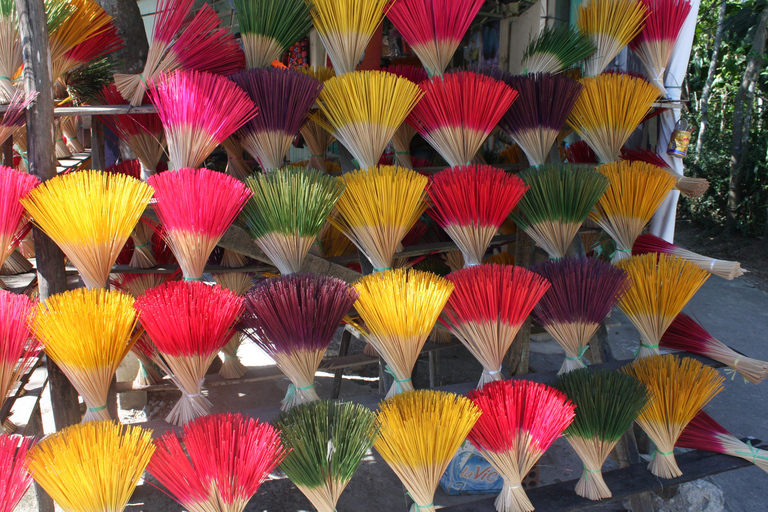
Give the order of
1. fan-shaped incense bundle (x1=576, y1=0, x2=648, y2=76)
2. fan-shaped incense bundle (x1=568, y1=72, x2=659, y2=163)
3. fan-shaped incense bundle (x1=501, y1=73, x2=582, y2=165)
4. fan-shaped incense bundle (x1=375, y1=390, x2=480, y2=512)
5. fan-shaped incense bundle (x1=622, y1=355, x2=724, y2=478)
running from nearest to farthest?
fan-shaped incense bundle (x1=375, y1=390, x2=480, y2=512), fan-shaped incense bundle (x1=622, y1=355, x2=724, y2=478), fan-shaped incense bundle (x1=501, y1=73, x2=582, y2=165), fan-shaped incense bundle (x1=568, y1=72, x2=659, y2=163), fan-shaped incense bundle (x1=576, y1=0, x2=648, y2=76)

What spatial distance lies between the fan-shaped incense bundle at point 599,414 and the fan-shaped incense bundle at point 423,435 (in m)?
0.29

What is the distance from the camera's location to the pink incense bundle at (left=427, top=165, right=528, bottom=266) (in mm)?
1406

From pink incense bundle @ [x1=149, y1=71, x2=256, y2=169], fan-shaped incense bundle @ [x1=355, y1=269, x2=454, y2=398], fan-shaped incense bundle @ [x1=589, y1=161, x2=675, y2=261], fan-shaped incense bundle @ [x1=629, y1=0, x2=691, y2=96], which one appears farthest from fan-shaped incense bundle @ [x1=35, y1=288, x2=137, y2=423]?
fan-shaped incense bundle @ [x1=629, y1=0, x2=691, y2=96]

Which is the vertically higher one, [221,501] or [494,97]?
[494,97]

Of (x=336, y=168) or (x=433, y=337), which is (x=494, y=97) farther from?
(x=433, y=337)

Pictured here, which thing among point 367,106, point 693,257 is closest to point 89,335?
point 367,106

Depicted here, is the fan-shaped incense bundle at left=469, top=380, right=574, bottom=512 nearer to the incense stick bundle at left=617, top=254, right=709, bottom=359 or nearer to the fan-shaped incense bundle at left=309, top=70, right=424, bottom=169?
the incense stick bundle at left=617, top=254, right=709, bottom=359

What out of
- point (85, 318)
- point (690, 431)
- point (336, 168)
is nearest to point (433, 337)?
point (336, 168)

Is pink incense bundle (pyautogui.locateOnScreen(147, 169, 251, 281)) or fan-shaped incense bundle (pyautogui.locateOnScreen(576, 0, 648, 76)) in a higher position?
fan-shaped incense bundle (pyautogui.locateOnScreen(576, 0, 648, 76))

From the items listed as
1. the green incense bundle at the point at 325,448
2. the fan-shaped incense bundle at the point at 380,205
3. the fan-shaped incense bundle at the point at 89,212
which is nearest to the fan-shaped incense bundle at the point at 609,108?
the fan-shaped incense bundle at the point at 380,205

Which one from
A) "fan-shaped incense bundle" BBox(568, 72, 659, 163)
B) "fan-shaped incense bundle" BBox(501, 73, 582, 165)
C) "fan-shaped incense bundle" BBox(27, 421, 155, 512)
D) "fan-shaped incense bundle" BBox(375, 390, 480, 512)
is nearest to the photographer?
"fan-shaped incense bundle" BBox(27, 421, 155, 512)

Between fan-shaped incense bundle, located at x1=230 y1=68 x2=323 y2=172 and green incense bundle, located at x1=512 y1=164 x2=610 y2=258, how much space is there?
0.68 meters

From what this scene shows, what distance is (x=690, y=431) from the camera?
1522 mm

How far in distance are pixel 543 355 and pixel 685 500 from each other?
4.98 feet
